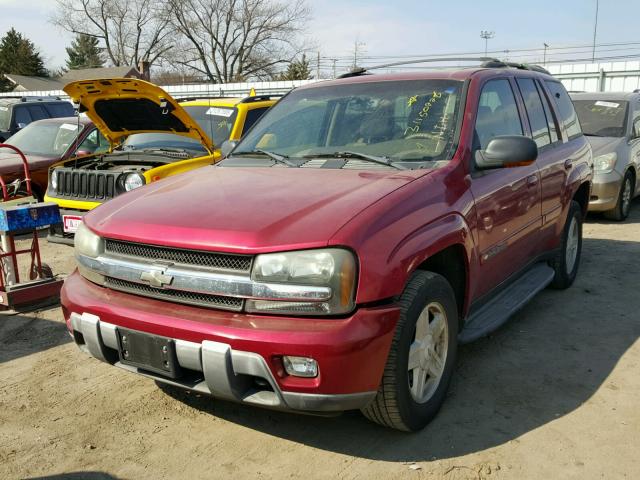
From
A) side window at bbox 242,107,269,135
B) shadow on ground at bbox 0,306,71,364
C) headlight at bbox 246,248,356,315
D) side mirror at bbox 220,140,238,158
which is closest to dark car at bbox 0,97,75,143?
side window at bbox 242,107,269,135

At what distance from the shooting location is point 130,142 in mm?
7699

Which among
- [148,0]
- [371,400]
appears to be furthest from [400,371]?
[148,0]

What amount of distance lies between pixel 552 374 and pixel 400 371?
1505 mm

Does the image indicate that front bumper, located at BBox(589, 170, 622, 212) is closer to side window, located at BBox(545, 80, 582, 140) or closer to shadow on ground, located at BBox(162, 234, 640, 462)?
side window, located at BBox(545, 80, 582, 140)

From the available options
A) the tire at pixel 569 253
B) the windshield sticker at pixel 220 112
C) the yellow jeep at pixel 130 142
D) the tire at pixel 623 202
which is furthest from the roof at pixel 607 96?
the windshield sticker at pixel 220 112

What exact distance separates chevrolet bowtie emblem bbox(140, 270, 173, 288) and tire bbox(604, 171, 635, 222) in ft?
24.6

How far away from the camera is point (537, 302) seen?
5.13 meters

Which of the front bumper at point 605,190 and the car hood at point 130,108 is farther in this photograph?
the front bumper at point 605,190

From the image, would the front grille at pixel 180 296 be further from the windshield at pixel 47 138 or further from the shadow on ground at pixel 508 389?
the windshield at pixel 47 138

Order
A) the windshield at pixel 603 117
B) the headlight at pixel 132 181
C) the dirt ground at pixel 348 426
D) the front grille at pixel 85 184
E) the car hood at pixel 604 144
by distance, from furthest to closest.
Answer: the windshield at pixel 603 117, the car hood at pixel 604 144, the front grille at pixel 85 184, the headlight at pixel 132 181, the dirt ground at pixel 348 426

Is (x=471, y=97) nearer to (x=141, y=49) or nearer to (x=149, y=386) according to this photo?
(x=149, y=386)

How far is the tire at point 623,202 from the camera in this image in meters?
8.48

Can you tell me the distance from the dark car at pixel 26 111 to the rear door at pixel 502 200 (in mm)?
11931

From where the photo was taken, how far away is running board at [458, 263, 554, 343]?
349cm
